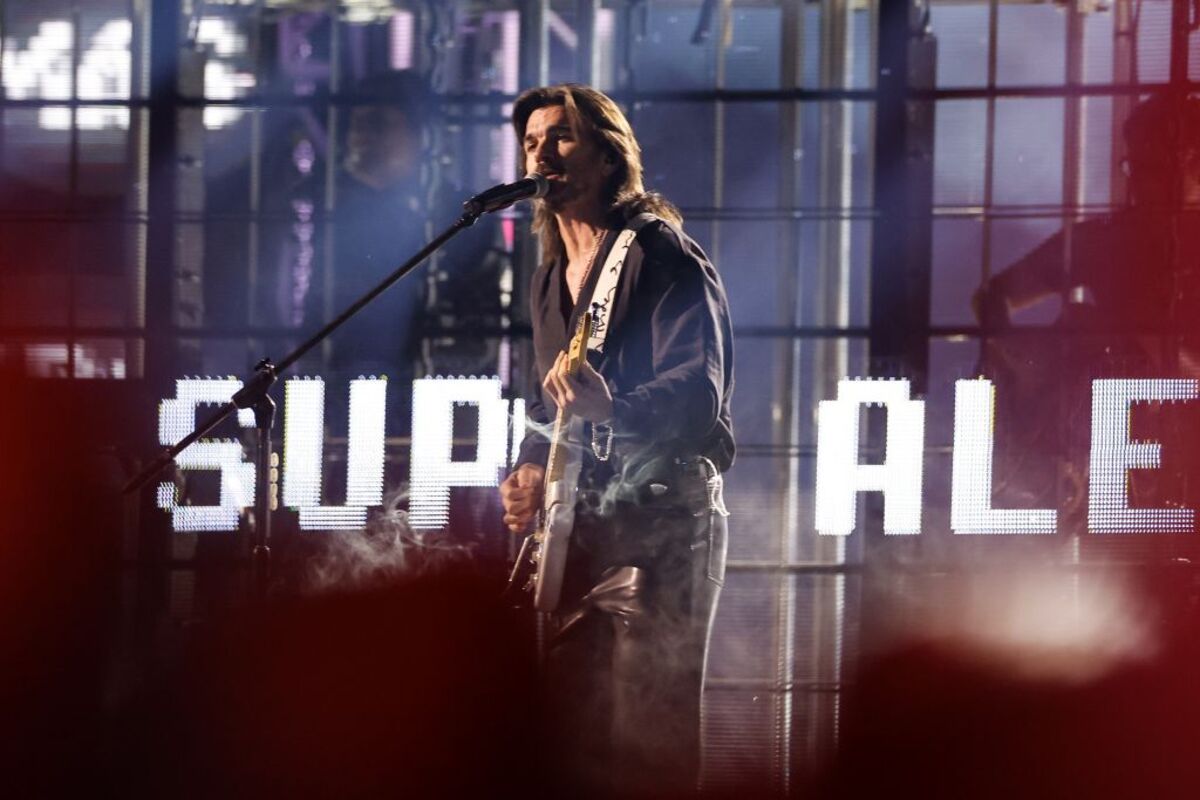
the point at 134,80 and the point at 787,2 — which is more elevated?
the point at 787,2

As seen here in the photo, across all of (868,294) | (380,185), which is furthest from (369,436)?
(868,294)

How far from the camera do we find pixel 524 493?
10.0ft

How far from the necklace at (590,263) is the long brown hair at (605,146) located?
48 mm

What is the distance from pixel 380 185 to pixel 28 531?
5.39ft

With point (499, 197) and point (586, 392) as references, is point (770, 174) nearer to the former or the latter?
point (499, 197)

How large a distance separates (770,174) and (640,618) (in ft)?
5.49

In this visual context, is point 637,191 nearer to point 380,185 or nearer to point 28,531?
point 380,185

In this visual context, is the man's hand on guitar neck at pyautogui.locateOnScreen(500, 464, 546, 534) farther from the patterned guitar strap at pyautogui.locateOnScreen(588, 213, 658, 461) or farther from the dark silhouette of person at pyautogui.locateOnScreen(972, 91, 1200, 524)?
the dark silhouette of person at pyautogui.locateOnScreen(972, 91, 1200, 524)

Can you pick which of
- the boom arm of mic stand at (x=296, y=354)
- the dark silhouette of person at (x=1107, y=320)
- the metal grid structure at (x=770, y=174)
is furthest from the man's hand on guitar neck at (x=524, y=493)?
the dark silhouette of person at (x=1107, y=320)

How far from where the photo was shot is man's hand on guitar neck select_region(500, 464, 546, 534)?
3043 millimetres

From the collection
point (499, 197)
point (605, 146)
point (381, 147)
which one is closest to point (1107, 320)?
point (605, 146)

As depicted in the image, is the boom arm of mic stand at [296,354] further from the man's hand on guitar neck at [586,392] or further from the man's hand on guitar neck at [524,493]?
the man's hand on guitar neck at [524,493]

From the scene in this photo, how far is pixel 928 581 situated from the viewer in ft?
12.5

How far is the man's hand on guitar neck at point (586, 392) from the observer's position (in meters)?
2.77
